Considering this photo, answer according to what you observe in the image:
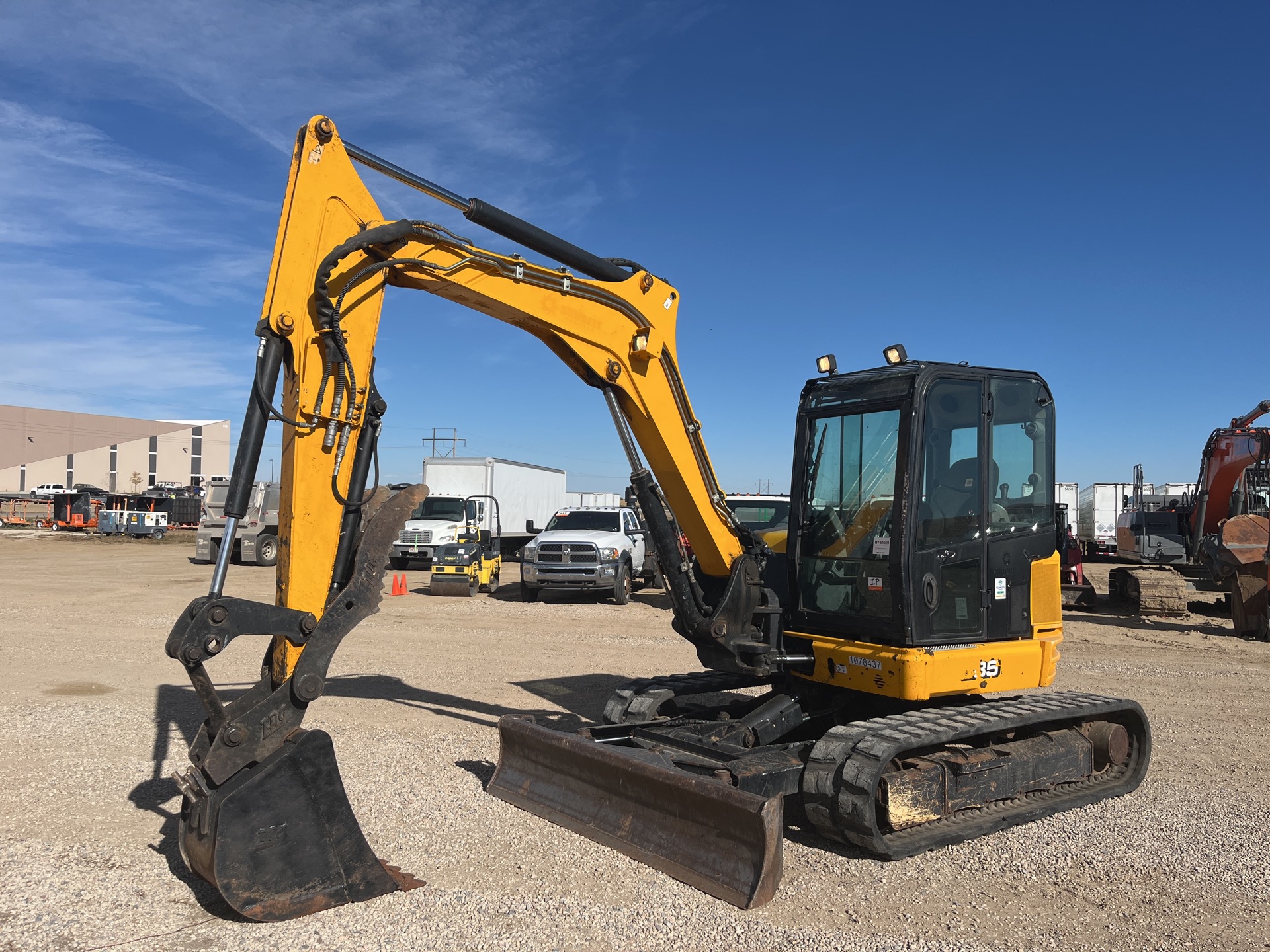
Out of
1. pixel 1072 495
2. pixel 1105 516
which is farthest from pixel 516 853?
pixel 1072 495

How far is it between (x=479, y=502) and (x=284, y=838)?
2054 centimetres

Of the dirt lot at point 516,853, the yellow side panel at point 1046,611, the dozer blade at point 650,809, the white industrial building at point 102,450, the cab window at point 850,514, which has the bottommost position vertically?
the dirt lot at point 516,853

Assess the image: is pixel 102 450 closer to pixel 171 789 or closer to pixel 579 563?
pixel 579 563

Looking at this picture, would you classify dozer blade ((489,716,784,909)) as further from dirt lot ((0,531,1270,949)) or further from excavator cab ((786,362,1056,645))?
excavator cab ((786,362,1056,645))

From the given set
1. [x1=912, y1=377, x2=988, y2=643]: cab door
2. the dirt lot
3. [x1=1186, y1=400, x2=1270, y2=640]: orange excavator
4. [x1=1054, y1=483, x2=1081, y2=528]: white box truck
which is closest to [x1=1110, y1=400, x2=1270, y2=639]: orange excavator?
[x1=1186, y1=400, x2=1270, y2=640]: orange excavator

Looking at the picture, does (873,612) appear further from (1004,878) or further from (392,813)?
(392,813)

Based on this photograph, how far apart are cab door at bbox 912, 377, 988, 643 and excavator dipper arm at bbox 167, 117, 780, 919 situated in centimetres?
213

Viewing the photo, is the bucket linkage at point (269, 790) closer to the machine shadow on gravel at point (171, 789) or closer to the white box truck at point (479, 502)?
the machine shadow on gravel at point (171, 789)

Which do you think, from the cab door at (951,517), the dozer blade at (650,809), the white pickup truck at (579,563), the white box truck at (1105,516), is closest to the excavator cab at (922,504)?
the cab door at (951,517)

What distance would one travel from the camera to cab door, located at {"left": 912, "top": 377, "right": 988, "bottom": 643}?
6.34 m

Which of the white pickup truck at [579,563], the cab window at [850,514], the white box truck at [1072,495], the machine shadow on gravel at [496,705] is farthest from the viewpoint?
the white box truck at [1072,495]

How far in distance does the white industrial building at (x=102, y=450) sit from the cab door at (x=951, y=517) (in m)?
73.5

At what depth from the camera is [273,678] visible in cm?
481

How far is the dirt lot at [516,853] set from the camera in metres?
4.53
